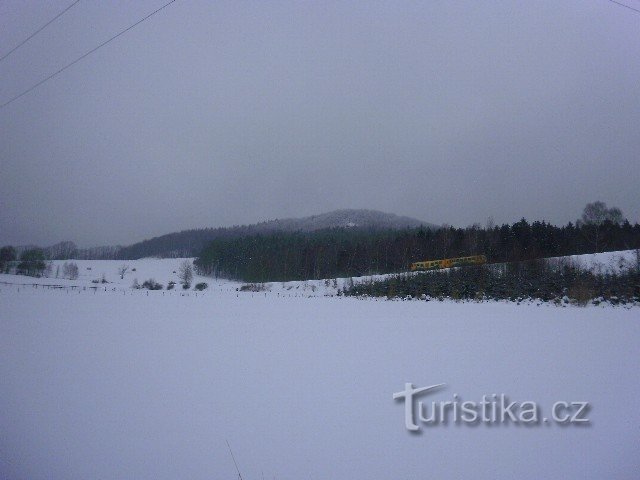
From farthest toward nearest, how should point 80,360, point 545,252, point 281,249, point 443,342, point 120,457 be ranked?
point 281,249 < point 545,252 < point 443,342 < point 80,360 < point 120,457

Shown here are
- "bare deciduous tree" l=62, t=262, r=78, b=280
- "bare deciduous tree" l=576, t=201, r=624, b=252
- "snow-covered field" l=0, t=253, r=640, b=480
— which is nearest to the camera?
"snow-covered field" l=0, t=253, r=640, b=480

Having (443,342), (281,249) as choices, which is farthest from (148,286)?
(443,342)

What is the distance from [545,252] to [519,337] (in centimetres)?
2938

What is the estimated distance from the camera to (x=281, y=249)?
63.2 meters

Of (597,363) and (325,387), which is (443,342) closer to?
(597,363)

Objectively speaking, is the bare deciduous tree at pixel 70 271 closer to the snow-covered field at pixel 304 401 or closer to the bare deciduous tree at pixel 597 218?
the snow-covered field at pixel 304 401

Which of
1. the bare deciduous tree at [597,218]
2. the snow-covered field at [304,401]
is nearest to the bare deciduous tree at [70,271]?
the snow-covered field at [304,401]

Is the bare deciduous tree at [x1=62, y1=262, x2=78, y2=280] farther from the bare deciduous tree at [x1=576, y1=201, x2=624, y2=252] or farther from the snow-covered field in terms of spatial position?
the bare deciduous tree at [x1=576, y1=201, x2=624, y2=252]

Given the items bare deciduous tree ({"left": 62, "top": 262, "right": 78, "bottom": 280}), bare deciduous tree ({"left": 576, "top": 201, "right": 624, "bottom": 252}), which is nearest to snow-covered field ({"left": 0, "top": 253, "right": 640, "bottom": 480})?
bare deciduous tree ({"left": 576, "top": 201, "right": 624, "bottom": 252})

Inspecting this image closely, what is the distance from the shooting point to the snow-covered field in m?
3.46

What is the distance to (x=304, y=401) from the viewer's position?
499 centimetres

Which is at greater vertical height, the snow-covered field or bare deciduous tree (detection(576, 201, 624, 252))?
bare deciduous tree (detection(576, 201, 624, 252))

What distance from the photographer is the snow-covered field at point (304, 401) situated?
3.46 metres

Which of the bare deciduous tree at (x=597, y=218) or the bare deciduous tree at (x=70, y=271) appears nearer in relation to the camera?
the bare deciduous tree at (x=597, y=218)
